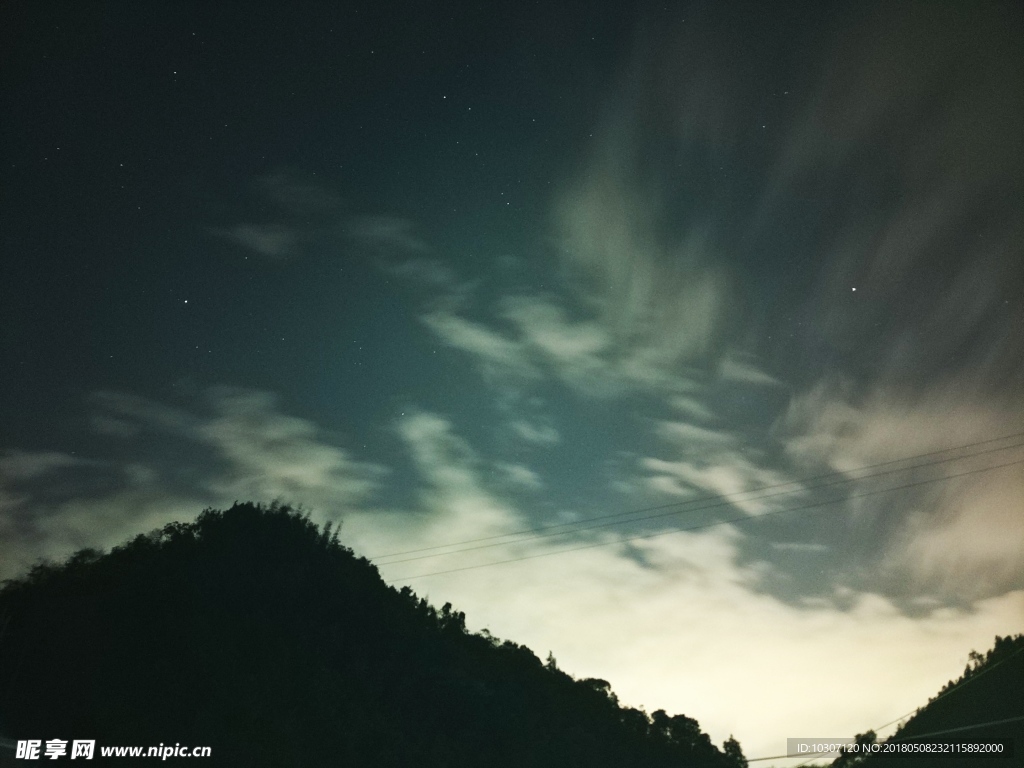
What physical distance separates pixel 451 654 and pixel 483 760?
89.3ft

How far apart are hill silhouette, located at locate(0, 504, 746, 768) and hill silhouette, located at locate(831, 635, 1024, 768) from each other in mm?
31237

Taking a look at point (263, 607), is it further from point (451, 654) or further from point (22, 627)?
point (451, 654)

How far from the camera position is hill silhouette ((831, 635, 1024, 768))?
57.6 m

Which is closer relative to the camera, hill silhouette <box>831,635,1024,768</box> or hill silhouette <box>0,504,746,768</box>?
hill silhouette <box>0,504,746,768</box>

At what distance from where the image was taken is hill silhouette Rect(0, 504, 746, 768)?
161 ft

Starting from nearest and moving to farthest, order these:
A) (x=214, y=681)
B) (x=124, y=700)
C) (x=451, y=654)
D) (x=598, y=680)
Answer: (x=124, y=700)
(x=214, y=681)
(x=451, y=654)
(x=598, y=680)

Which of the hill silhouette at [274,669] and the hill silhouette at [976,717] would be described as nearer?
the hill silhouette at [274,669]

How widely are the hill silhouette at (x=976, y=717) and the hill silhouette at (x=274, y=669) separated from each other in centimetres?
3124

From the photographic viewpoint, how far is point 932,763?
6256cm

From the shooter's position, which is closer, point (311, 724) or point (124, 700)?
point (124, 700)

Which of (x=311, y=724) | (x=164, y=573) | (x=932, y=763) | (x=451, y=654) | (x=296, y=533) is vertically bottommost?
(x=932, y=763)

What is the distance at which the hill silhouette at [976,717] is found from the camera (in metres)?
57.6

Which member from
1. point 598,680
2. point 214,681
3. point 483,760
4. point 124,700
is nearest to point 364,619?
point 483,760

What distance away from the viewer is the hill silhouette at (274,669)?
49.2m
